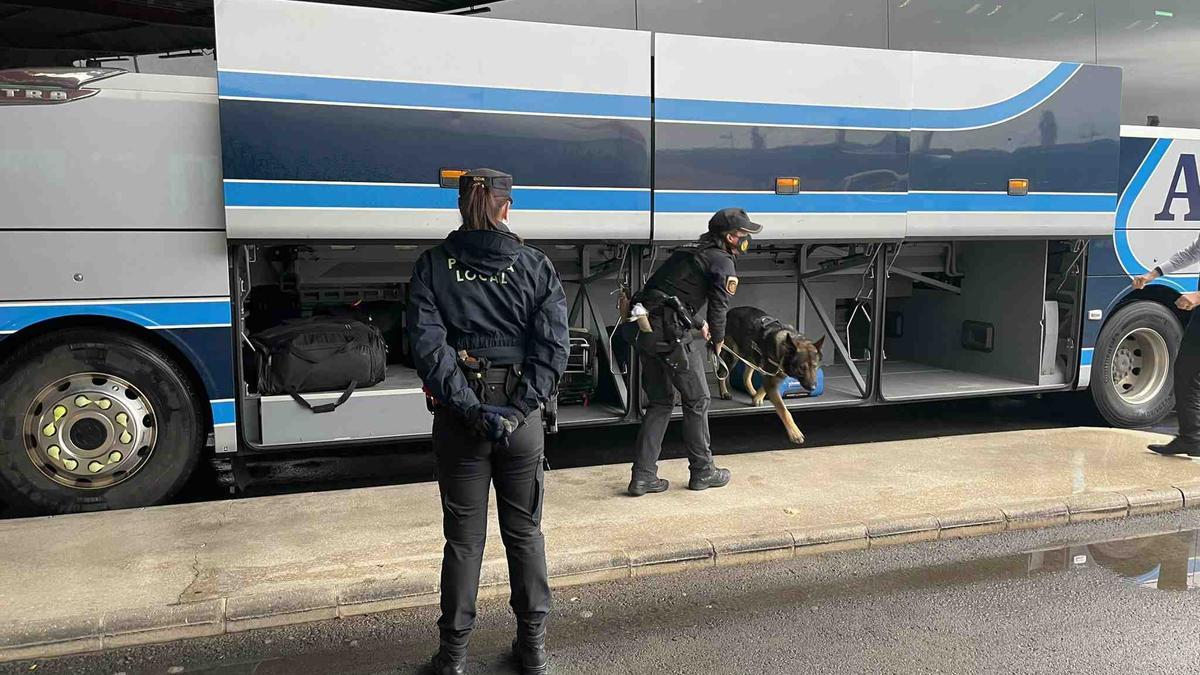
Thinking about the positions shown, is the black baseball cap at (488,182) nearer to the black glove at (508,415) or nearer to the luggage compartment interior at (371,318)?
the black glove at (508,415)

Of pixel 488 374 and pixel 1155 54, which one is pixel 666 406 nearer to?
pixel 488 374

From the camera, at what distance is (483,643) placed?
398 centimetres

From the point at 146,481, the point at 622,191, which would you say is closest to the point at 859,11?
the point at 622,191

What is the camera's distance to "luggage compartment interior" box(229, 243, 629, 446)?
5.71 metres

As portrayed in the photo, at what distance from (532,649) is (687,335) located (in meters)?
2.44

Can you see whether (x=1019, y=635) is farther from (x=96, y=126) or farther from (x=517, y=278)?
(x=96, y=126)

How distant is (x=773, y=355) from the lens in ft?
23.0

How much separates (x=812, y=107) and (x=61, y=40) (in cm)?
478

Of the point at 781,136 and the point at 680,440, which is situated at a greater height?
the point at 781,136

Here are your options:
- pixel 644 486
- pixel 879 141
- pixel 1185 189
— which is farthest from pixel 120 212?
pixel 1185 189

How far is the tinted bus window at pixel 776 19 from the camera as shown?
6.38m

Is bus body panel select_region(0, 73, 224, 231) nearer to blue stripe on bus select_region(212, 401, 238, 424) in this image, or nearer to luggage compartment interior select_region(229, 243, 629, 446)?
luggage compartment interior select_region(229, 243, 629, 446)

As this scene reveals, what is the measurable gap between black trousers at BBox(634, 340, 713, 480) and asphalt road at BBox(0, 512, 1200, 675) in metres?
1.07

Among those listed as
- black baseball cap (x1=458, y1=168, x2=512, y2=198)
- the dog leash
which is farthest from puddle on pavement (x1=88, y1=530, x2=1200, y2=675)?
→ the dog leash
